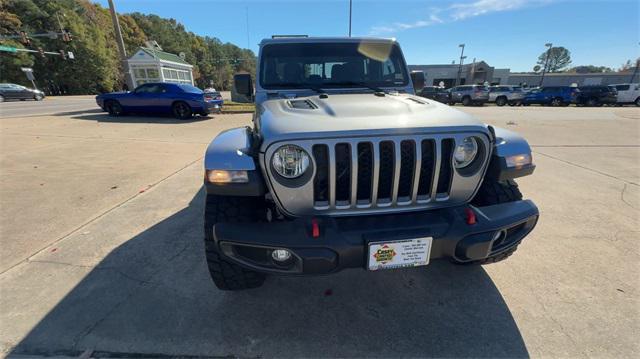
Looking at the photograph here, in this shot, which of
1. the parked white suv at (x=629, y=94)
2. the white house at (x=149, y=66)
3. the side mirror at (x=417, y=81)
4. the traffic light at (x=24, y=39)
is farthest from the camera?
the traffic light at (x=24, y=39)

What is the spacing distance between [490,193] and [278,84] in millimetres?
2240

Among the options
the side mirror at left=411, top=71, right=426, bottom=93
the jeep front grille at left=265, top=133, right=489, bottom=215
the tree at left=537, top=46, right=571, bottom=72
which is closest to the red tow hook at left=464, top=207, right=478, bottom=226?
the jeep front grille at left=265, top=133, right=489, bottom=215

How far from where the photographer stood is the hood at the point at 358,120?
1.63 m

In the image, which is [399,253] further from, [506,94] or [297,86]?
[506,94]

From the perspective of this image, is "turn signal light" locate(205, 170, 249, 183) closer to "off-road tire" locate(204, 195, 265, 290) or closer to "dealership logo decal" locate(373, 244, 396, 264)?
"off-road tire" locate(204, 195, 265, 290)

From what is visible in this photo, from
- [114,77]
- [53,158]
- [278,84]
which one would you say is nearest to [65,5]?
[114,77]

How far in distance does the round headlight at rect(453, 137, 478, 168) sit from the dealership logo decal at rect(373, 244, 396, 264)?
27.4 inches

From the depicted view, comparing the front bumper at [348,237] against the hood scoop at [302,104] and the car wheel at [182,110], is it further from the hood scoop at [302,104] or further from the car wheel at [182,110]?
the car wheel at [182,110]

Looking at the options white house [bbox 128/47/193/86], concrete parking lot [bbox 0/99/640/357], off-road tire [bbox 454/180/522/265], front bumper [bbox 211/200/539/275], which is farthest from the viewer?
white house [bbox 128/47/193/86]

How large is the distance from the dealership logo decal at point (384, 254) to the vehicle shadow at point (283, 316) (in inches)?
23.5

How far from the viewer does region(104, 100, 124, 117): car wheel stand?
12573 mm

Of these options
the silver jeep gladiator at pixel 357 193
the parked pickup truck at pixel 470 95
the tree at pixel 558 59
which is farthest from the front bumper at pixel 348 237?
the tree at pixel 558 59

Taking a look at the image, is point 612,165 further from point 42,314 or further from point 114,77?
point 114,77

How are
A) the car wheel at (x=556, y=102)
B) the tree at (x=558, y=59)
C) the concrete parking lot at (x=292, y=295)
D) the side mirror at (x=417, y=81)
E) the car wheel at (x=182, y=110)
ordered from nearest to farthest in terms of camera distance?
1. the concrete parking lot at (x=292, y=295)
2. the side mirror at (x=417, y=81)
3. the car wheel at (x=182, y=110)
4. the car wheel at (x=556, y=102)
5. the tree at (x=558, y=59)
